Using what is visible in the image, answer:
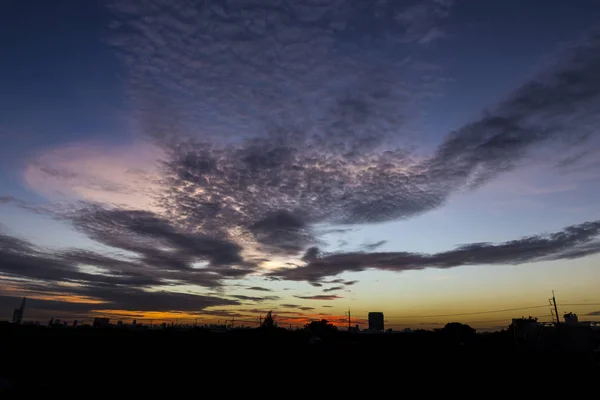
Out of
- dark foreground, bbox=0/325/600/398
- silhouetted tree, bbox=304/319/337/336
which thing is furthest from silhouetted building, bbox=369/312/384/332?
dark foreground, bbox=0/325/600/398

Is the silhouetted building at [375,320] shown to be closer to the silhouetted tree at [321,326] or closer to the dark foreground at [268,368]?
the silhouetted tree at [321,326]

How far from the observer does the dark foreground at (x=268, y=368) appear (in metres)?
35.8

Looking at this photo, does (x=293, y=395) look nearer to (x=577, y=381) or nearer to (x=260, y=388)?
(x=260, y=388)

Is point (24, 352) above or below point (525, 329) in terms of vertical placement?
below

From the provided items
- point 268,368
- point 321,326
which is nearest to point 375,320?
point 321,326

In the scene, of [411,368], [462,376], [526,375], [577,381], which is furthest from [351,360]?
[577,381]

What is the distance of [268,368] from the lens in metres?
48.7

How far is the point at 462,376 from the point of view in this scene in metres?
43.6

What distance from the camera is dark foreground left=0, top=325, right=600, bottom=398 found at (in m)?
35.8

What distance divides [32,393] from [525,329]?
7980cm

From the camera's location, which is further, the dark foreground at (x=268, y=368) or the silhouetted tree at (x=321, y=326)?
the silhouetted tree at (x=321, y=326)

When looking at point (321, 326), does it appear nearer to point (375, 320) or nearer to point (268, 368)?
point (375, 320)

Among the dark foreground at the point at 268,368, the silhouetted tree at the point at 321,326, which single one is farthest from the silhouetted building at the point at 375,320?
the dark foreground at the point at 268,368

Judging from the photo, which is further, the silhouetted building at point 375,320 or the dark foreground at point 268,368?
the silhouetted building at point 375,320
